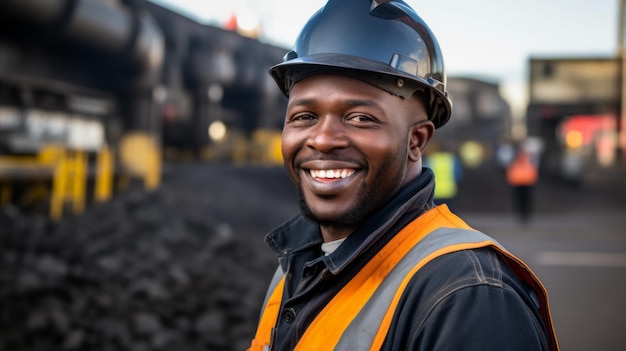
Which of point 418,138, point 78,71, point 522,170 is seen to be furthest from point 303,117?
point 78,71

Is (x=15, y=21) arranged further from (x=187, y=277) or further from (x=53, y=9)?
(x=187, y=277)

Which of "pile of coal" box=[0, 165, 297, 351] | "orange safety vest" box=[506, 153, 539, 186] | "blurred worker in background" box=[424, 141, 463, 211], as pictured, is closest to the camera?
"pile of coal" box=[0, 165, 297, 351]

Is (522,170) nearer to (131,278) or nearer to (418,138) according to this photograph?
(131,278)

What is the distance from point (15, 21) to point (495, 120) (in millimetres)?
36438

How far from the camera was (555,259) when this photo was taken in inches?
370

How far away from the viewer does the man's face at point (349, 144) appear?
5.10ft

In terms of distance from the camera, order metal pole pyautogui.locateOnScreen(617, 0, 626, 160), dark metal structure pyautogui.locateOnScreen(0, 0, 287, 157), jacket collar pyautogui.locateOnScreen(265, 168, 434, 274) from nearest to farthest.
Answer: jacket collar pyautogui.locateOnScreen(265, 168, 434, 274)
dark metal structure pyautogui.locateOnScreen(0, 0, 287, 157)
metal pole pyautogui.locateOnScreen(617, 0, 626, 160)

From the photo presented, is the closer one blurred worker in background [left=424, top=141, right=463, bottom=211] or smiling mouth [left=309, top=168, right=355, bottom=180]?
smiling mouth [left=309, top=168, right=355, bottom=180]

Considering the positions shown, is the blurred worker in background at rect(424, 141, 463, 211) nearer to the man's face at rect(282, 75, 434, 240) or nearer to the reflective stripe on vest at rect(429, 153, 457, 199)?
the reflective stripe on vest at rect(429, 153, 457, 199)

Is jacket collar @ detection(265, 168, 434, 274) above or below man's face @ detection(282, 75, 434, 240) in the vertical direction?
below

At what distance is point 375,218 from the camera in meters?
1.56

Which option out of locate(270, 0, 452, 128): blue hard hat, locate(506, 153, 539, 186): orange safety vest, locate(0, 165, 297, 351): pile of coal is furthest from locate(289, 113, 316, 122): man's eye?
locate(506, 153, 539, 186): orange safety vest

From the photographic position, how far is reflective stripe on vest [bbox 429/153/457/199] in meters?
9.04

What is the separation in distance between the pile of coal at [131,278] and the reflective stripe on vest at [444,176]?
2718 mm
